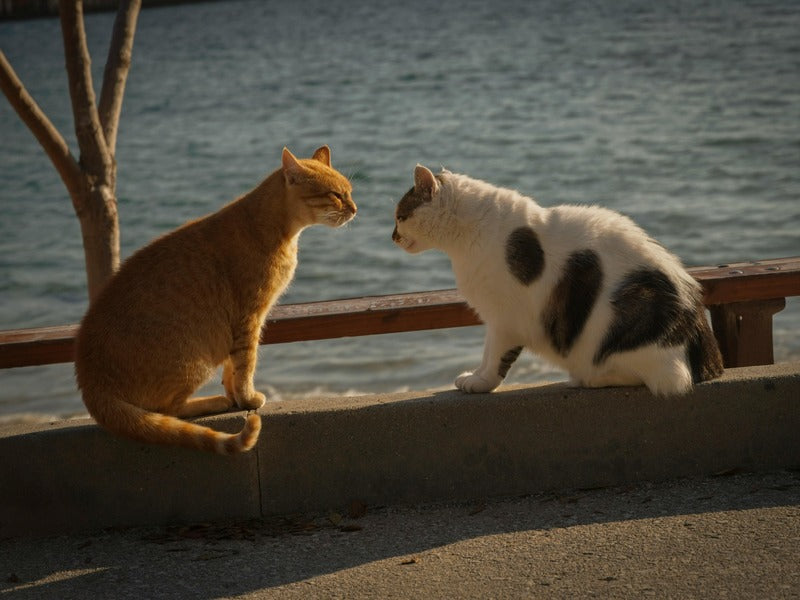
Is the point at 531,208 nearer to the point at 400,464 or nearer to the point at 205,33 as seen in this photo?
the point at 400,464

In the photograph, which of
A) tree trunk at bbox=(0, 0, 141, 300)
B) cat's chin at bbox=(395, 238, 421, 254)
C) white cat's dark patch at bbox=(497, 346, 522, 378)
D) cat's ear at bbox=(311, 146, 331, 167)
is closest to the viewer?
white cat's dark patch at bbox=(497, 346, 522, 378)

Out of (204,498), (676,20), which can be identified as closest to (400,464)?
(204,498)

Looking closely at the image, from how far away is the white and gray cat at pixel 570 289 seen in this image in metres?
3.44

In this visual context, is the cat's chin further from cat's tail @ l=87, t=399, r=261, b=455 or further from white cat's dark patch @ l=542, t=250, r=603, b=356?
cat's tail @ l=87, t=399, r=261, b=455

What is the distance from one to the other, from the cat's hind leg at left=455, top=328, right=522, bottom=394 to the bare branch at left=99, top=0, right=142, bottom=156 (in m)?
2.28

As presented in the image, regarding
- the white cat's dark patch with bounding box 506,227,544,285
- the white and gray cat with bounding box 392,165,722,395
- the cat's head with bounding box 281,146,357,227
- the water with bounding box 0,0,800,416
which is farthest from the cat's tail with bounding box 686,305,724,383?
the water with bounding box 0,0,800,416

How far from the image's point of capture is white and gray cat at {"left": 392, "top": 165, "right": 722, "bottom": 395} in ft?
11.3

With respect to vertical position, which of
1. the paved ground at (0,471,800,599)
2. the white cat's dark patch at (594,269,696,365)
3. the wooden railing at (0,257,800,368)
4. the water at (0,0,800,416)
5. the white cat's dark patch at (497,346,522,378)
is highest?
the white cat's dark patch at (594,269,696,365)

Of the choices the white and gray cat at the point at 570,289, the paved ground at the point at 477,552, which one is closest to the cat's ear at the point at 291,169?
the white and gray cat at the point at 570,289

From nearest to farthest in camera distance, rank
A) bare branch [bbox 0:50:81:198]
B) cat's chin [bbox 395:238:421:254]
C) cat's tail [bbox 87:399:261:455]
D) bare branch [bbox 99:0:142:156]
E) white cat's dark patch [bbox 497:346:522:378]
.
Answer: cat's tail [bbox 87:399:261:455] < white cat's dark patch [bbox 497:346:522:378] < cat's chin [bbox 395:238:421:254] < bare branch [bbox 0:50:81:198] < bare branch [bbox 99:0:142:156]

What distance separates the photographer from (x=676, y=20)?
77.3 ft

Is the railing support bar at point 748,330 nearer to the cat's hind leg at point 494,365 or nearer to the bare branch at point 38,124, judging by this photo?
the cat's hind leg at point 494,365

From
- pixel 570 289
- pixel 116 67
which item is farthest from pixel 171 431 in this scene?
pixel 116 67

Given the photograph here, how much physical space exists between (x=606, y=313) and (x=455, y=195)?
69 centimetres
